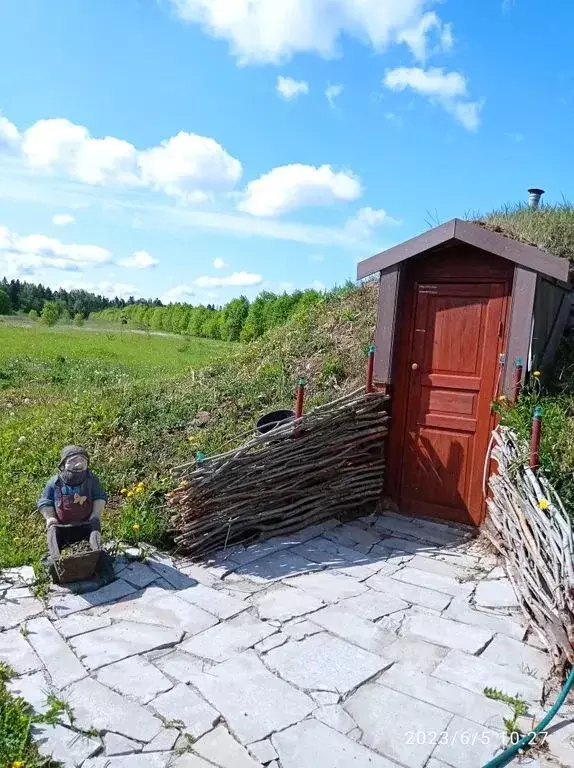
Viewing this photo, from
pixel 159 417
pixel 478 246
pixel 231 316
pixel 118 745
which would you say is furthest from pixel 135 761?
pixel 231 316

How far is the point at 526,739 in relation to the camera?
8.29 feet

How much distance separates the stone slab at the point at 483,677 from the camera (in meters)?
2.95

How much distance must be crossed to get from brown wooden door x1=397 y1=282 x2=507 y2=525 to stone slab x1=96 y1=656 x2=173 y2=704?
317 cm

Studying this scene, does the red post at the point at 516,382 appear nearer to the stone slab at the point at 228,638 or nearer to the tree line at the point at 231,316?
the stone slab at the point at 228,638

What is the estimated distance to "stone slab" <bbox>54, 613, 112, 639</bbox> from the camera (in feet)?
11.0

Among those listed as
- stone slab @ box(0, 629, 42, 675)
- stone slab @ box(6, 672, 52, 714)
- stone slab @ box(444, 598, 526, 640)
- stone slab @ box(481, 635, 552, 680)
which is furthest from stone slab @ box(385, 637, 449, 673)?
stone slab @ box(0, 629, 42, 675)

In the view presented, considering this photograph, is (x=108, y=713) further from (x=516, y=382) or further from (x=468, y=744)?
(x=516, y=382)

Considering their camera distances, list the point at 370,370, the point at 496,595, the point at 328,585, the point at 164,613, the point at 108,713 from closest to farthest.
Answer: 1. the point at 108,713
2. the point at 164,613
3. the point at 496,595
4. the point at 328,585
5. the point at 370,370

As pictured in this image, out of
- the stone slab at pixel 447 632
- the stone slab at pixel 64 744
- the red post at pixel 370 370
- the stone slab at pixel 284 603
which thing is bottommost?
the stone slab at pixel 64 744

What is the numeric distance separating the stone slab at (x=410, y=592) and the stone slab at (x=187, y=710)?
5.43 ft

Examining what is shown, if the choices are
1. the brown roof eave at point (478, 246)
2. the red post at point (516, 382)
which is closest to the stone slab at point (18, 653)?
the red post at point (516, 382)

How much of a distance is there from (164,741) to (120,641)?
88 centimetres

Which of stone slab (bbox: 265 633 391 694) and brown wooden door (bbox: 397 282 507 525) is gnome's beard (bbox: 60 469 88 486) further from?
brown wooden door (bbox: 397 282 507 525)

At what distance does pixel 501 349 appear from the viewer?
509cm
